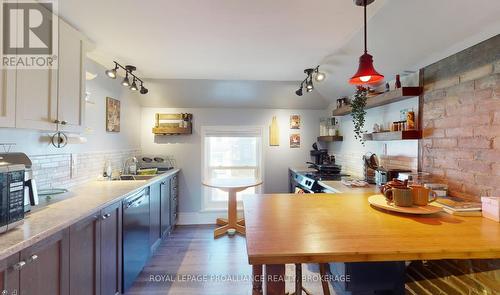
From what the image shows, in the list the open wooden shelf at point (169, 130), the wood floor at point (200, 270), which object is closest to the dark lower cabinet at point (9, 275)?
the wood floor at point (200, 270)

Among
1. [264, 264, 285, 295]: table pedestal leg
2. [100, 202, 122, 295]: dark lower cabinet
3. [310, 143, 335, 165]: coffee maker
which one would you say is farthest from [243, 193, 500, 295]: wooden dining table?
[310, 143, 335, 165]: coffee maker

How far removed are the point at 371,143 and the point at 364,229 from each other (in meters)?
2.31

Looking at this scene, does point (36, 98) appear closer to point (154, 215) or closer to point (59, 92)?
point (59, 92)

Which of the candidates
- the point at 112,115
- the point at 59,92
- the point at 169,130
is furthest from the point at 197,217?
the point at 59,92

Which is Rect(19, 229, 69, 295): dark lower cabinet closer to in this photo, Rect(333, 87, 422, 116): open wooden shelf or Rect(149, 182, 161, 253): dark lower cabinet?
Rect(149, 182, 161, 253): dark lower cabinet

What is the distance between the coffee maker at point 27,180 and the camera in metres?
1.42

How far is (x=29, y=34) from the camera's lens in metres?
1.52

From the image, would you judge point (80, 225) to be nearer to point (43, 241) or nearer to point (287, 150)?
point (43, 241)

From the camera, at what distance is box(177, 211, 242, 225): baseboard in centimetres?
419

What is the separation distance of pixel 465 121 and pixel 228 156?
330 cm

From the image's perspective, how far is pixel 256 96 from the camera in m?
4.00

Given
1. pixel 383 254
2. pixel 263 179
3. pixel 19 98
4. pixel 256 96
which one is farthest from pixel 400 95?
pixel 19 98

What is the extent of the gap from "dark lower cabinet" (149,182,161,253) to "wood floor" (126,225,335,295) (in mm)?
217

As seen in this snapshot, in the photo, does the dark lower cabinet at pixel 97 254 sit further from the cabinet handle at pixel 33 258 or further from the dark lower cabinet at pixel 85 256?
the cabinet handle at pixel 33 258
